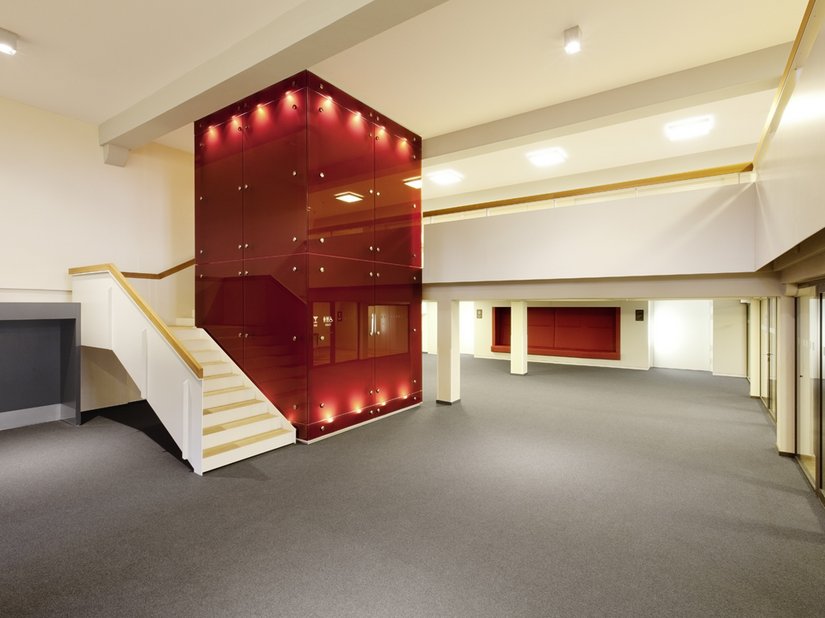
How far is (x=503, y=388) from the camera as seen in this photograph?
8.85 m

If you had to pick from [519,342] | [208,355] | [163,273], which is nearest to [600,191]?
[519,342]

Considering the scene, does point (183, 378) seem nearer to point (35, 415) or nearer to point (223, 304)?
point (223, 304)

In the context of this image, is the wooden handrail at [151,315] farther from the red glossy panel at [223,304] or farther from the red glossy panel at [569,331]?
the red glossy panel at [569,331]

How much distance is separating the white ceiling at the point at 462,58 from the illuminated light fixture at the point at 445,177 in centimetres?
214

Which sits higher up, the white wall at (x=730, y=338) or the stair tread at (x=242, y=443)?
the white wall at (x=730, y=338)

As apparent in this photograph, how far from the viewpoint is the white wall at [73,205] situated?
591cm

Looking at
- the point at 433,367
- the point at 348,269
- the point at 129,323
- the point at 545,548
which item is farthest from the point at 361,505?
the point at 433,367

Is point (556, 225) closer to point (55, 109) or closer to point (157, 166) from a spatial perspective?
point (157, 166)

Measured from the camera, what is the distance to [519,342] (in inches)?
416

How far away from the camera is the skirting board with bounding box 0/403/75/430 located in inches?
233

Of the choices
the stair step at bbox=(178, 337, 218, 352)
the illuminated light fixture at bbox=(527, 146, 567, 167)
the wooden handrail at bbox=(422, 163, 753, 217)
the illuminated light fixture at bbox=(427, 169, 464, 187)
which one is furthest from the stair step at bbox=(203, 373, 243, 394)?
the illuminated light fixture at bbox=(527, 146, 567, 167)

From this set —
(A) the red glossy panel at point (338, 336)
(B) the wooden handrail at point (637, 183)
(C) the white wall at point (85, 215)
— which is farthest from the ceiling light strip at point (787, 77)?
(C) the white wall at point (85, 215)

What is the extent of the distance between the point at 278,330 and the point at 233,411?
1.15 meters

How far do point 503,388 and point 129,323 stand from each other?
6771 mm
